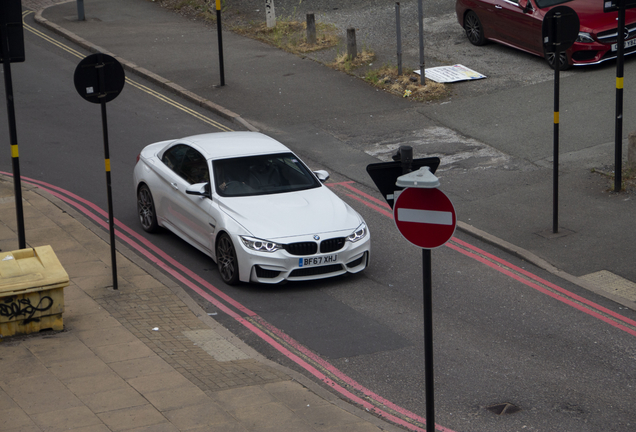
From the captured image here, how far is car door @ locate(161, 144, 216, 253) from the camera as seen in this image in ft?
36.9

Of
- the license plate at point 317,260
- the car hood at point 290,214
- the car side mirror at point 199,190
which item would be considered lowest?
the license plate at point 317,260

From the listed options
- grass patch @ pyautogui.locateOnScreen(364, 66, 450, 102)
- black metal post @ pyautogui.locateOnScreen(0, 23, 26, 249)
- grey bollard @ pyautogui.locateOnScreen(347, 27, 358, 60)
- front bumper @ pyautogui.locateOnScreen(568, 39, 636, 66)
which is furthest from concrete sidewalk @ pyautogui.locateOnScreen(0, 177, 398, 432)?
front bumper @ pyautogui.locateOnScreen(568, 39, 636, 66)

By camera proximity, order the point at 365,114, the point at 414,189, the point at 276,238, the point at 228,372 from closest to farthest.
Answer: the point at 414,189, the point at 228,372, the point at 276,238, the point at 365,114

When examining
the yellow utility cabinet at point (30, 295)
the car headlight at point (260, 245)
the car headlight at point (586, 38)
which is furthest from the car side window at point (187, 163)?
the car headlight at point (586, 38)

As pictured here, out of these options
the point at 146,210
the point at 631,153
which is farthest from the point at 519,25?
the point at 146,210

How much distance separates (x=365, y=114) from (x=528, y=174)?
15.4 ft

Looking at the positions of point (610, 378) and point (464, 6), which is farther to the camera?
point (464, 6)

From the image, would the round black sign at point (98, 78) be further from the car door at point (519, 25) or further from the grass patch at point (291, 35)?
the grass patch at point (291, 35)

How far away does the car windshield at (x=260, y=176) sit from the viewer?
1135 centimetres

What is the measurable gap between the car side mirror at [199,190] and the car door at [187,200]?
0.20ft

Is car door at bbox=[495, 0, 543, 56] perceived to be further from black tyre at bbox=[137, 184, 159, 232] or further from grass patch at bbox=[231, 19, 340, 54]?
black tyre at bbox=[137, 184, 159, 232]

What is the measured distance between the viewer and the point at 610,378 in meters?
8.39

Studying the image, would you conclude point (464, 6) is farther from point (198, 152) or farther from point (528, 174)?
point (198, 152)

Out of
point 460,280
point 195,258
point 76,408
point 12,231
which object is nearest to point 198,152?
point 195,258
